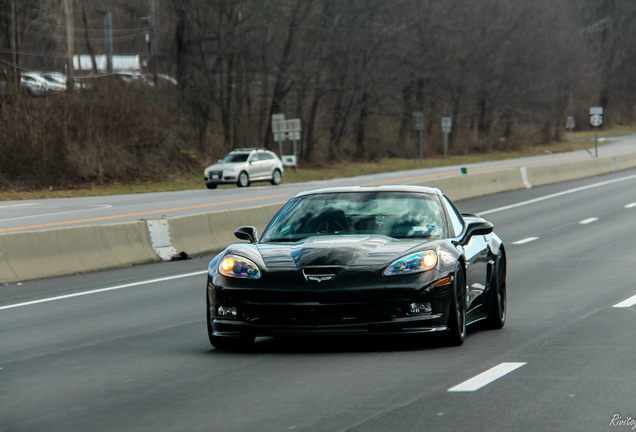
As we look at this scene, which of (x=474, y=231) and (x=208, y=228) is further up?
(x=474, y=231)

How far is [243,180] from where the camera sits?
156 feet

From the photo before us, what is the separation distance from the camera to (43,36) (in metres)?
55.1

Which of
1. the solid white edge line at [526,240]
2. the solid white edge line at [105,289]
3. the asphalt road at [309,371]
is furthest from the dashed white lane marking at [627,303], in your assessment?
the solid white edge line at [526,240]

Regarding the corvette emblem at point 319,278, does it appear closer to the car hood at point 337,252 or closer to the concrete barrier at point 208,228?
the car hood at point 337,252

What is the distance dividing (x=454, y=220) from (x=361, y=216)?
33.6 inches

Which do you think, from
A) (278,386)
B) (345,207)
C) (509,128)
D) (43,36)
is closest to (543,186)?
(43,36)

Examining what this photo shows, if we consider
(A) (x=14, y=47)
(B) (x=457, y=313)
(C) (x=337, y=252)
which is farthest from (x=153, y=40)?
(B) (x=457, y=313)

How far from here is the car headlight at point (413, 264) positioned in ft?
27.7

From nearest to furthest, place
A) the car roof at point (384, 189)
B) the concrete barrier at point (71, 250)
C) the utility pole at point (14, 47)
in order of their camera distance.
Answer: the car roof at point (384, 189), the concrete barrier at point (71, 250), the utility pole at point (14, 47)

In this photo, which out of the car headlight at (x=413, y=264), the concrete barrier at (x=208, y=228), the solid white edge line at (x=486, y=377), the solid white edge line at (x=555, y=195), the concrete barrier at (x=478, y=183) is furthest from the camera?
the concrete barrier at (x=478, y=183)

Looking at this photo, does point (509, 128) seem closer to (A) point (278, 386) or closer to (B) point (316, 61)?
(B) point (316, 61)

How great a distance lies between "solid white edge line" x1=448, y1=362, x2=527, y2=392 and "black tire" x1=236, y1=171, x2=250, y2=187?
130 ft

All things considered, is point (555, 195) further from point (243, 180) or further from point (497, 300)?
point (497, 300)

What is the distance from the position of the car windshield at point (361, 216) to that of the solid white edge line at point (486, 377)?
1691 mm
